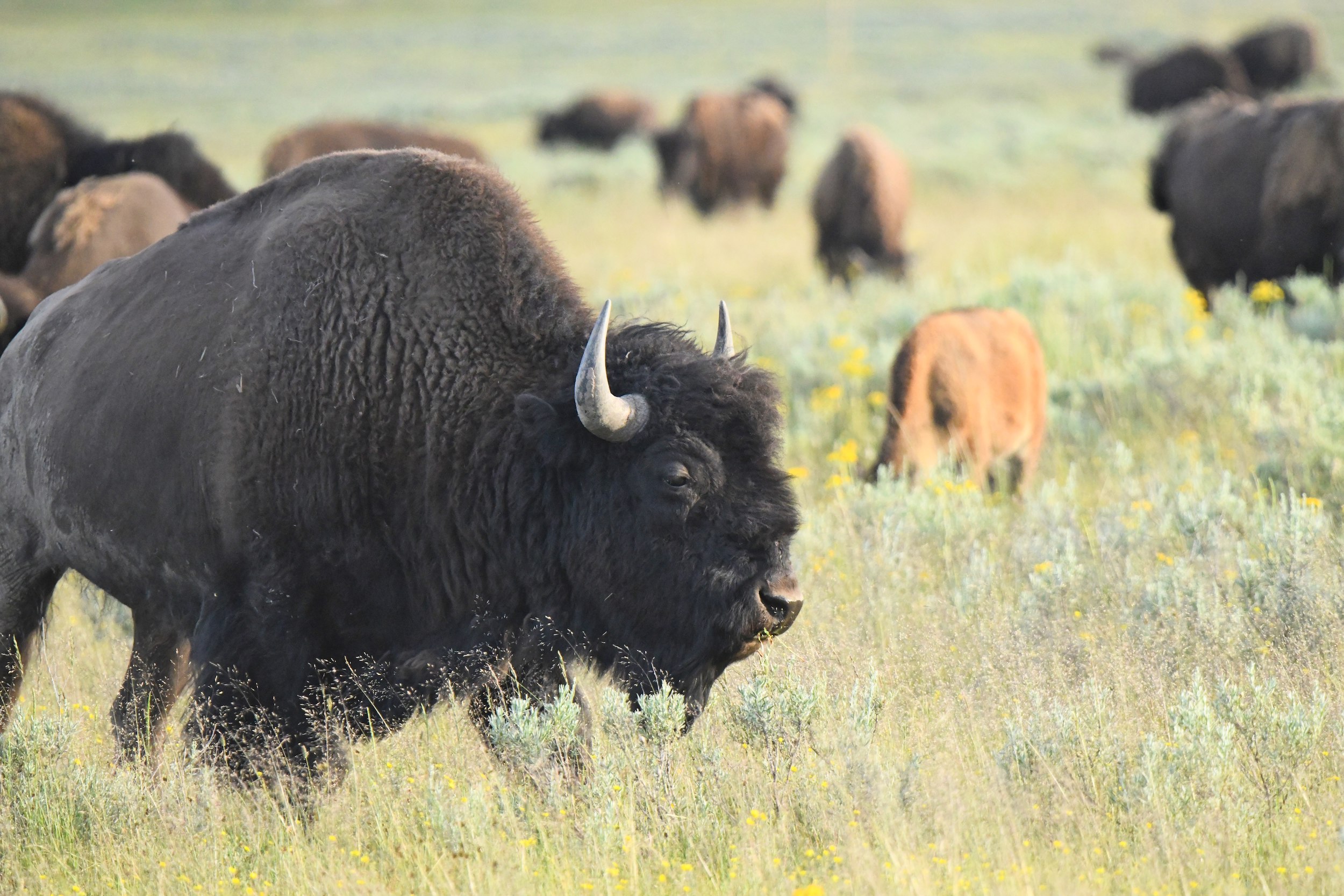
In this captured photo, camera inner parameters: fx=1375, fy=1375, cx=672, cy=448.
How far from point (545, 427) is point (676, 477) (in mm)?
418

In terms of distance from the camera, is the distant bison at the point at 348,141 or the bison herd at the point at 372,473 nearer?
the bison herd at the point at 372,473

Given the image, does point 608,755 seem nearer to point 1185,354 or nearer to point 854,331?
point 1185,354

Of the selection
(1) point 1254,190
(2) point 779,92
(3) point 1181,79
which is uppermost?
(1) point 1254,190

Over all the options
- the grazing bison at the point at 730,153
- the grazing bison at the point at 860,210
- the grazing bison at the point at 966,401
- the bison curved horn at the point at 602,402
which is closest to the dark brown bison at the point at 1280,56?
the grazing bison at the point at 730,153

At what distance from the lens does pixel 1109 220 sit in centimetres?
1773

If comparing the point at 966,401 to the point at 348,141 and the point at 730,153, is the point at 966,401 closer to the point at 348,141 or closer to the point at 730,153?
the point at 348,141

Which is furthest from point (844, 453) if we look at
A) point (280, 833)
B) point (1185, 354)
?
point (280, 833)

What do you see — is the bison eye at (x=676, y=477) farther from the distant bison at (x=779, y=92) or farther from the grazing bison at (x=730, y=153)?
the distant bison at (x=779, y=92)

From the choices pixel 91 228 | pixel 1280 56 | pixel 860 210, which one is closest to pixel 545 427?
pixel 91 228

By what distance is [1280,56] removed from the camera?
151 ft

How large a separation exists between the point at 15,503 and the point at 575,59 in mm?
73231

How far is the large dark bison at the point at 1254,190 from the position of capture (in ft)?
33.8

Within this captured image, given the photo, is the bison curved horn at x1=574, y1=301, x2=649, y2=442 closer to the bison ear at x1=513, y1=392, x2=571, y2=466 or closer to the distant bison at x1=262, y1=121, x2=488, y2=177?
the bison ear at x1=513, y1=392, x2=571, y2=466

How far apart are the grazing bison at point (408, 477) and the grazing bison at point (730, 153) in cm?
1889
